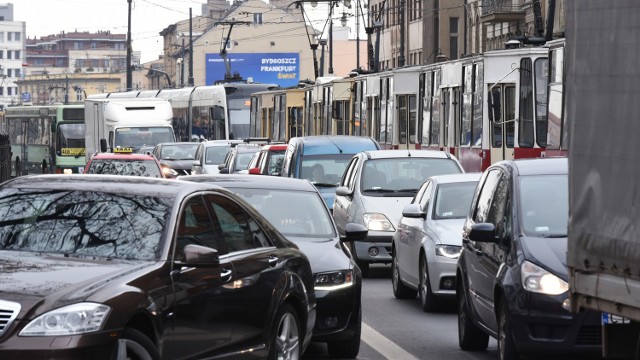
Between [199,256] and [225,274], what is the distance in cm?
68

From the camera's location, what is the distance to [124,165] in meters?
27.1

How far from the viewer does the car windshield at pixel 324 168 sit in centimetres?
2356

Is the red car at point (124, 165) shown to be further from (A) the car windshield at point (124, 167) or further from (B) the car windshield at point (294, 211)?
(B) the car windshield at point (294, 211)

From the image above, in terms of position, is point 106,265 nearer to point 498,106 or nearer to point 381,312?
point 381,312

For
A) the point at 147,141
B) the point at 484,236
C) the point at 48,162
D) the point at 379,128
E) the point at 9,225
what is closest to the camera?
the point at 9,225

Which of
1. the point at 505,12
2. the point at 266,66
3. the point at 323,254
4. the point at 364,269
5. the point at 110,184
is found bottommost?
the point at 364,269

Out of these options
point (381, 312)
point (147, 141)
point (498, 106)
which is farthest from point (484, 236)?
point (147, 141)

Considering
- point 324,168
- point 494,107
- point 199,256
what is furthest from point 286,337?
point 494,107

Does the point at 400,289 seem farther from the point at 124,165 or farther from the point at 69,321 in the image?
the point at 124,165

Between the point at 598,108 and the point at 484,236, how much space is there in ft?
11.6

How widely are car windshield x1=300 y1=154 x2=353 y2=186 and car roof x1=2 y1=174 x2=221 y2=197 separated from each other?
46.6 ft

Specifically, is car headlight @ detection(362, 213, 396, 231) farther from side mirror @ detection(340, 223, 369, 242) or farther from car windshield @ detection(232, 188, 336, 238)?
side mirror @ detection(340, 223, 369, 242)

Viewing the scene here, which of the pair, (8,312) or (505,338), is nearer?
(8,312)

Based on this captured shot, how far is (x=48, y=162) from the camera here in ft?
204
